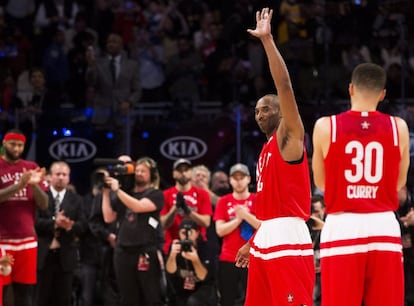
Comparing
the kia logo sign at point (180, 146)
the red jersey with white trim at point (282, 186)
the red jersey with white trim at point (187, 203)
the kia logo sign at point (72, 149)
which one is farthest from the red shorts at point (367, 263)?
the kia logo sign at point (72, 149)

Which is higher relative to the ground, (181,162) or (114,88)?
(114,88)

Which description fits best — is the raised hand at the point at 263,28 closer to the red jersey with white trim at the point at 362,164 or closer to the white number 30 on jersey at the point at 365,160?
the red jersey with white trim at the point at 362,164

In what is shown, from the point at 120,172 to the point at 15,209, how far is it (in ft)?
4.10

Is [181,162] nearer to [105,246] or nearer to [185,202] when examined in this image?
[185,202]

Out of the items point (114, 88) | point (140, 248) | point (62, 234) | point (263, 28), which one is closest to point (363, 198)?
point (263, 28)

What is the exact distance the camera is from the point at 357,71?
6.12 metres

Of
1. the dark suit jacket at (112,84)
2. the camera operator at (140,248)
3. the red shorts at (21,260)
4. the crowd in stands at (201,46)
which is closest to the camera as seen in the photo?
the red shorts at (21,260)

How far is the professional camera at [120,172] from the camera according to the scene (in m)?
10.7

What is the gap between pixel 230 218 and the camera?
36.9ft

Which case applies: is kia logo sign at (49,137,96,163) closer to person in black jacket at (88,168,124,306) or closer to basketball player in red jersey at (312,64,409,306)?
person in black jacket at (88,168,124,306)

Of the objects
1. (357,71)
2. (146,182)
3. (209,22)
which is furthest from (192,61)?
(357,71)

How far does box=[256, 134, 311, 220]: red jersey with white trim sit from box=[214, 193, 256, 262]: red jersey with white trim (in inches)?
170

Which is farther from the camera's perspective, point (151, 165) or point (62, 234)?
point (62, 234)

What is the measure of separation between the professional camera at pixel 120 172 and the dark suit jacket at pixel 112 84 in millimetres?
1572
